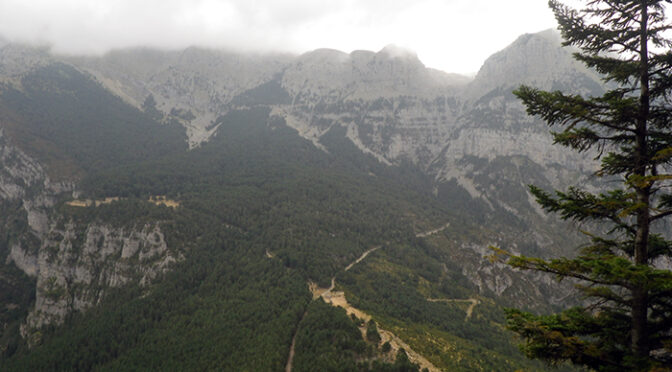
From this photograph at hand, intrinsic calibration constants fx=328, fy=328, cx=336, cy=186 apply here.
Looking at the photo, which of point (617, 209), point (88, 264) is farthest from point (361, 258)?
point (617, 209)

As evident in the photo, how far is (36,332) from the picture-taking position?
128 m

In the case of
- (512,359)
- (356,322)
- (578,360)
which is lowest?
(512,359)

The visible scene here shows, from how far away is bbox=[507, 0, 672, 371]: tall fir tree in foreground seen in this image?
38.6 feet

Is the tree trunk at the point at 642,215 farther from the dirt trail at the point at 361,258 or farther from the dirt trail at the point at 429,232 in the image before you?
the dirt trail at the point at 429,232

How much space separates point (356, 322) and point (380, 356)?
15.6m

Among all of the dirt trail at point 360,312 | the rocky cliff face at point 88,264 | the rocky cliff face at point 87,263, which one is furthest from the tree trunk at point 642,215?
the rocky cliff face at point 88,264

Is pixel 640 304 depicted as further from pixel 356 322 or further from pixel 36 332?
pixel 36 332

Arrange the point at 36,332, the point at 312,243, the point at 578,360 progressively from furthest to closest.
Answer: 1. the point at 312,243
2. the point at 36,332
3. the point at 578,360

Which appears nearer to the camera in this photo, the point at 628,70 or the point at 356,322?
the point at 628,70

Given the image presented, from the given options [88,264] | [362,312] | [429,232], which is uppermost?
[362,312]

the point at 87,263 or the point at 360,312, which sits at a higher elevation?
the point at 360,312

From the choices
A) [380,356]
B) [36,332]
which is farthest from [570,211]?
[36,332]

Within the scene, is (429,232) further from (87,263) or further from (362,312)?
(87,263)

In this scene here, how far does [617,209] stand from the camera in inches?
509
